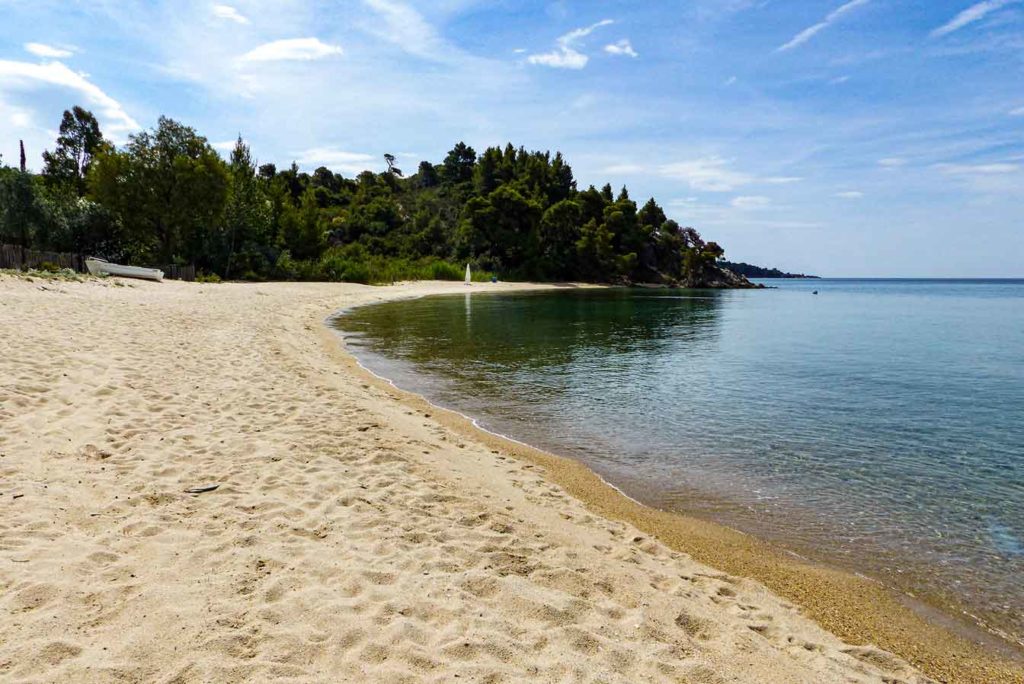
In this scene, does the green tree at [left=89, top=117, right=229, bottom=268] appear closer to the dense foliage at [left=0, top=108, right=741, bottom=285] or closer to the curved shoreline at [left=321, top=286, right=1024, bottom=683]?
the dense foliage at [left=0, top=108, right=741, bottom=285]

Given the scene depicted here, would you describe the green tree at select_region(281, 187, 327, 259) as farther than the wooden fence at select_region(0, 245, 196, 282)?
Yes

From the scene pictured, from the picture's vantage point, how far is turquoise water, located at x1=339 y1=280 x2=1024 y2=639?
6.30 metres

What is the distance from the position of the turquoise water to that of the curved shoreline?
31cm

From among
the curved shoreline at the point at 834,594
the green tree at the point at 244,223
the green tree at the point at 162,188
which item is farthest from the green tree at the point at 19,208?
the curved shoreline at the point at 834,594

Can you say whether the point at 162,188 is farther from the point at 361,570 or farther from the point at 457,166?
the point at 457,166

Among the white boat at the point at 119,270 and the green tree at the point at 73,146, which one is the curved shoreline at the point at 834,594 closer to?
the white boat at the point at 119,270

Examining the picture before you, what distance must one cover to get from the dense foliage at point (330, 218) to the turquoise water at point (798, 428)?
103 ft

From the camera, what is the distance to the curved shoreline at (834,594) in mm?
4367

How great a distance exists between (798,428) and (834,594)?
607 cm

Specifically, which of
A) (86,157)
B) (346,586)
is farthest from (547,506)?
(86,157)

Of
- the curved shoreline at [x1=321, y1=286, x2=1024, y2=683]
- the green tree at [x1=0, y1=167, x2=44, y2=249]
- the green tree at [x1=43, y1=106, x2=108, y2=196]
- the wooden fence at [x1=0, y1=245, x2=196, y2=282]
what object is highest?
the green tree at [x1=43, y1=106, x2=108, y2=196]

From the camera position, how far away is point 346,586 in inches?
164

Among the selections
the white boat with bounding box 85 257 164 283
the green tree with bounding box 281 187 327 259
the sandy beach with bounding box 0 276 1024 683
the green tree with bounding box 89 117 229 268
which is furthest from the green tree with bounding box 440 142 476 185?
the sandy beach with bounding box 0 276 1024 683

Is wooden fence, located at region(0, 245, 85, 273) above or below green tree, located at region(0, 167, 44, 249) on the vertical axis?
below
